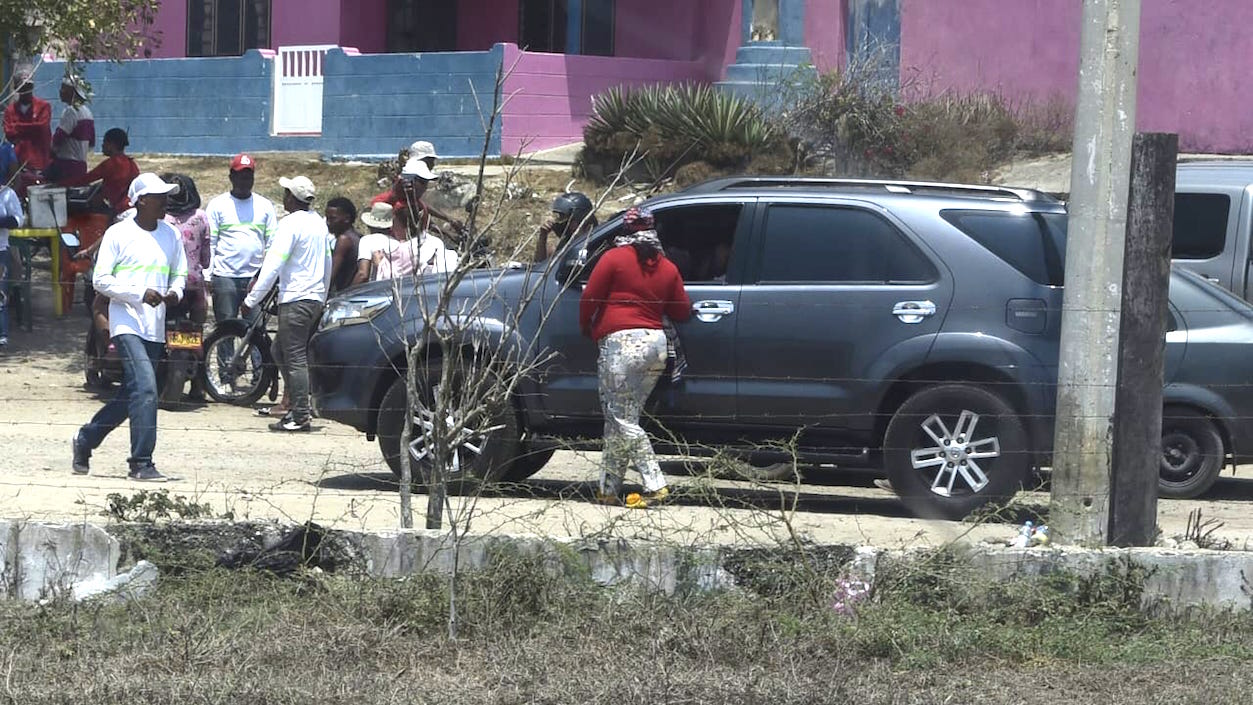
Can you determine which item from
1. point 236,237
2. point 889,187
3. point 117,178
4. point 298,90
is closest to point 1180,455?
point 889,187

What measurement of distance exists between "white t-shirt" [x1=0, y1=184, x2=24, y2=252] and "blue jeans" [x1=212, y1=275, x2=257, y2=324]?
236cm

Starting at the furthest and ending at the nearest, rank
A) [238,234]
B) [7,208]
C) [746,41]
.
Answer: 1. [746,41]
2. [7,208]
3. [238,234]

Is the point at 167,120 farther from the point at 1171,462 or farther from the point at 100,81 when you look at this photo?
the point at 1171,462

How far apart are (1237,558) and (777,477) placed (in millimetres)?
2994

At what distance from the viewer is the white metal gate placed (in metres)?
21.0

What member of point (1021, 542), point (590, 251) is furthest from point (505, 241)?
point (1021, 542)

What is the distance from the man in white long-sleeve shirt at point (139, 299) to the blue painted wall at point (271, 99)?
10289 millimetres

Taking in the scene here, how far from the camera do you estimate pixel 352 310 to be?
990cm

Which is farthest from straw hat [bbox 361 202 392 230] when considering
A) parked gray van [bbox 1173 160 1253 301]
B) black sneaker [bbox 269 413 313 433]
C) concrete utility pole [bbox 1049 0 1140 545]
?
concrete utility pole [bbox 1049 0 1140 545]

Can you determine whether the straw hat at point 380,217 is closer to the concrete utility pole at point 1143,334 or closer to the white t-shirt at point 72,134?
the white t-shirt at point 72,134

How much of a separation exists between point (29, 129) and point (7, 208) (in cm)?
205

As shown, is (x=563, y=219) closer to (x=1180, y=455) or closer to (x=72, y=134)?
(x=1180, y=455)

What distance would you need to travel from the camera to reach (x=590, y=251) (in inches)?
384

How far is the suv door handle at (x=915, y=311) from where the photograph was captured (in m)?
9.02
